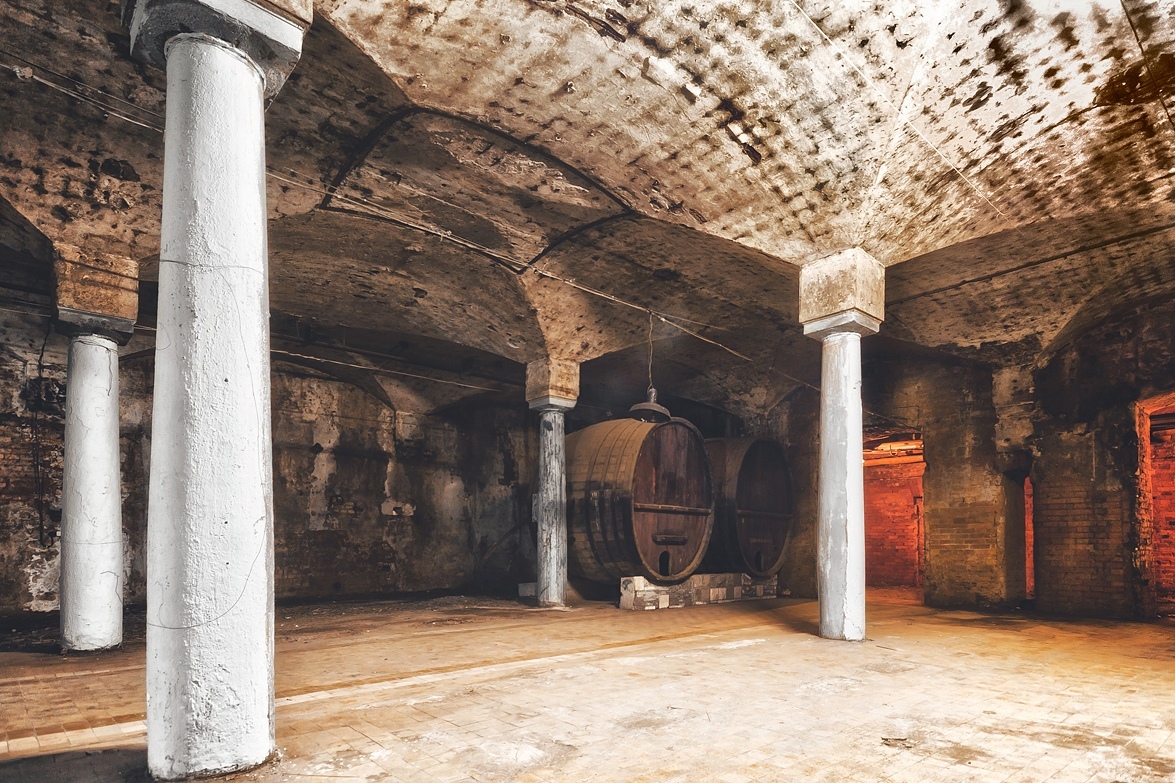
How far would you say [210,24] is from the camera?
2668 mm

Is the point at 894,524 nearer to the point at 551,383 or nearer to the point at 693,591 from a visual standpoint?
the point at 693,591

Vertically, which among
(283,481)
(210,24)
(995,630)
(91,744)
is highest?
(210,24)

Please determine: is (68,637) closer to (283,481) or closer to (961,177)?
(283,481)

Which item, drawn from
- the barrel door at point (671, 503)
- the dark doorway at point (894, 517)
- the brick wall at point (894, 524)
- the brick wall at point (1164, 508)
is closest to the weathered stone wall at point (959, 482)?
the brick wall at point (1164, 508)

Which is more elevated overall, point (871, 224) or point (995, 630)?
point (871, 224)

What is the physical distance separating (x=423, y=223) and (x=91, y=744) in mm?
4667

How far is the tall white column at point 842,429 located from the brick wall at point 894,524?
7674mm

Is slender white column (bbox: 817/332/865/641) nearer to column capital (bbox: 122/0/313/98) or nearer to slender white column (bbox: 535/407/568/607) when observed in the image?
slender white column (bbox: 535/407/568/607)

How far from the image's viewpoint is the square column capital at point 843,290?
18.8 feet

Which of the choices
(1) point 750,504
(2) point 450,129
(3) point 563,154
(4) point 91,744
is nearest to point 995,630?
(1) point 750,504

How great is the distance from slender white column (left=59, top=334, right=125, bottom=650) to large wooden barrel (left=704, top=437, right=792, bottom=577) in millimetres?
6451

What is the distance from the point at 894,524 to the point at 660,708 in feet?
35.5

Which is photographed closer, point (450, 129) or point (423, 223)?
point (450, 129)

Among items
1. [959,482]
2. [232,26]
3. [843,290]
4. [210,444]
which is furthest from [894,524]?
[232,26]
